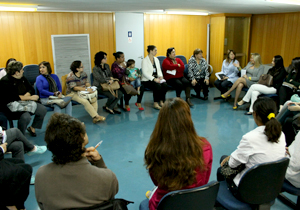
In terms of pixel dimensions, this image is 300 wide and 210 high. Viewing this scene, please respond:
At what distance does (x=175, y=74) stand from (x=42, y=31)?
11.1 feet

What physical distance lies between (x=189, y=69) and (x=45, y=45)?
3612mm

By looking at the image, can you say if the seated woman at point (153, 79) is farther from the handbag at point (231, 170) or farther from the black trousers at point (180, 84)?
the handbag at point (231, 170)

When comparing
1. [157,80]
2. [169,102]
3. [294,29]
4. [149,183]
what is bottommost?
[149,183]

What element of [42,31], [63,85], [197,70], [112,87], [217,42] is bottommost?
[112,87]

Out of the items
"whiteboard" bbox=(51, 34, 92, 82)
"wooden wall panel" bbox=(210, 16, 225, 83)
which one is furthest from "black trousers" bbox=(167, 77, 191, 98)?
"whiteboard" bbox=(51, 34, 92, 82)

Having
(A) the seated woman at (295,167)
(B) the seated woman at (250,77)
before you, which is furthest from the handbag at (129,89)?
(A) the seated woman at (295,167)

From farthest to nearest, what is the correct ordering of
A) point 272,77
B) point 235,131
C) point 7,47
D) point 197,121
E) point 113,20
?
→ point 113,20, point 7,47, point 272,77, point 197,121, point 235,131

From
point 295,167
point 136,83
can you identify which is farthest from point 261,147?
point 136,83

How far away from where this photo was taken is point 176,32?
27.2 feet

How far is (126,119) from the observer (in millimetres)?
5633

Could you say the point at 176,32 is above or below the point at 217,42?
above

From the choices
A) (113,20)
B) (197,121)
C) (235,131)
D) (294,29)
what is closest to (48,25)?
(113,20)

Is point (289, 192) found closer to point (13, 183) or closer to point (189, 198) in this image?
point (189, 198)

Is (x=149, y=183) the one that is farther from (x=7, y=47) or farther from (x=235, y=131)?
(x=7, y=47)
